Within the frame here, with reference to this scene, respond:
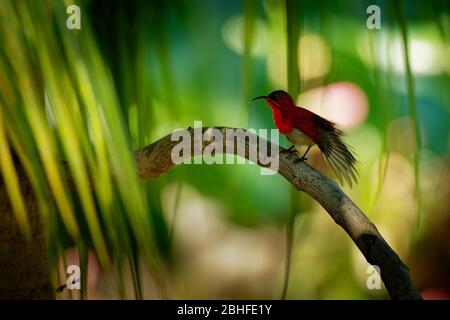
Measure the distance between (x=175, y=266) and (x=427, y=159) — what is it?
0.81 metres

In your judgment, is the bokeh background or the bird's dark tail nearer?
the bird's dark tail

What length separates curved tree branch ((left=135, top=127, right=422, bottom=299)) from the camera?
66 cm

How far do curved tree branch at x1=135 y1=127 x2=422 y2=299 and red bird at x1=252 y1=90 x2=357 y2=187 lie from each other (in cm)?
29

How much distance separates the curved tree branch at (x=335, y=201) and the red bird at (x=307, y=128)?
0.95ft

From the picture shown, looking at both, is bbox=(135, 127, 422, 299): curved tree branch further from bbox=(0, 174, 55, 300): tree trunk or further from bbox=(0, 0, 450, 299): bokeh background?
bbox=(0, 0, 450, 299): bokeh background

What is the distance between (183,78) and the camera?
1.69 metres

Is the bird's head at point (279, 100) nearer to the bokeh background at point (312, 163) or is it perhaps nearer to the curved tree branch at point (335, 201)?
the bokeh background at point (312, 163)

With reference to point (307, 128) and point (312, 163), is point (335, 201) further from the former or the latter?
point (312, 163)

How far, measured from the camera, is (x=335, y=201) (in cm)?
84

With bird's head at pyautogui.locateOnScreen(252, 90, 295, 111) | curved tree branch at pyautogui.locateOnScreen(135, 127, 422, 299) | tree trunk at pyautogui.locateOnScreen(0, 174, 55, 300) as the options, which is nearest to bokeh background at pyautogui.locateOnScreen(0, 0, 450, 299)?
bird's head at pyautogui.locateOnScreen(252, 90, 295, 111)

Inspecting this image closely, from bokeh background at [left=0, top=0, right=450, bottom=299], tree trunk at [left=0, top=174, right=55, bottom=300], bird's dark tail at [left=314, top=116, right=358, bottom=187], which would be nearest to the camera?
tree trunk at [left=0, top=174, right=55, bottom=300]

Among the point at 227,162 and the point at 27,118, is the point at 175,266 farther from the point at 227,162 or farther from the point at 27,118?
the point at 27,118

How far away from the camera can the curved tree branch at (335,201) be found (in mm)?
663

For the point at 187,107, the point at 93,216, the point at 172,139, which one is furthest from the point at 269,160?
the point at 187,107
